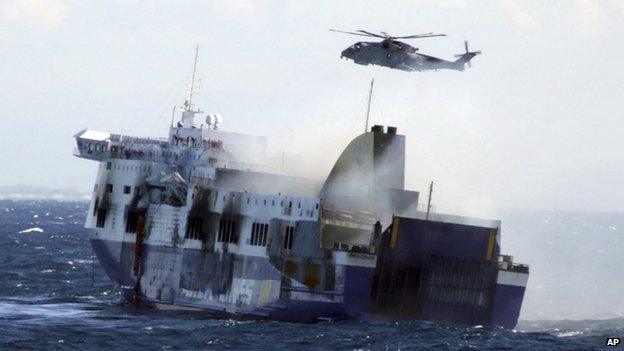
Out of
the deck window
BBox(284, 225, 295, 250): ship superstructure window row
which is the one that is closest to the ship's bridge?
the deck window

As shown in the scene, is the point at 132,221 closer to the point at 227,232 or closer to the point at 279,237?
the point at 227,232

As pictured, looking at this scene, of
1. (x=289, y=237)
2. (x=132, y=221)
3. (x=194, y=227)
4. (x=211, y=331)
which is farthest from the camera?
(x=132, y=221)

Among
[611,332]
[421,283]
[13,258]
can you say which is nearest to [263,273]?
[421,283]

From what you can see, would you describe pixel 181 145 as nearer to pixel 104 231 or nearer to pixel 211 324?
pixel 104 231

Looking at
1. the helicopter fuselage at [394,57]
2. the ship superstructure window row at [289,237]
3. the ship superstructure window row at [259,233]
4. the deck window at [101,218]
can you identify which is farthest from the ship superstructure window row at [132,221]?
the helicopter fuselage at [394,57]

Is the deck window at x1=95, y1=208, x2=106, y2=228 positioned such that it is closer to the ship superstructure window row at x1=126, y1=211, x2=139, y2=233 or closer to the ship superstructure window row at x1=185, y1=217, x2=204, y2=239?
the ship superstructure window row at x1=126, y1=211, x2=139, y2=233

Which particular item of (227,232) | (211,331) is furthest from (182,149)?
(211,331)
